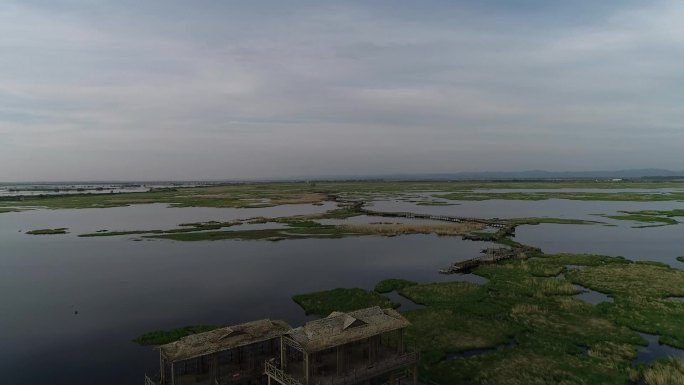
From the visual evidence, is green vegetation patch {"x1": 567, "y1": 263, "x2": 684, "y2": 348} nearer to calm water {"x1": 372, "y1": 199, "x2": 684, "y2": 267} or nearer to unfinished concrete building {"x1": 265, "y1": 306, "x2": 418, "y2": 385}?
calm water {"x1": 372, "y1": 199, "x2": 684, "y2": 267}

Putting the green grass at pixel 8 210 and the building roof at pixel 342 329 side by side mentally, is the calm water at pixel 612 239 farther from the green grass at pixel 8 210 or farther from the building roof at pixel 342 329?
the green grass at pixel 8 210

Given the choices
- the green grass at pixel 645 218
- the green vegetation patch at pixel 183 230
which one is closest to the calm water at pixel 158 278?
the green vegetation patch at pixel 183 230

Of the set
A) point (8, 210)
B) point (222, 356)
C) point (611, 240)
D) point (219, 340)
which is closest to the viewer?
point (219, 340)

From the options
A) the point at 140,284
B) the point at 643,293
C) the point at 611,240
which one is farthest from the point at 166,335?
the point at 611,240

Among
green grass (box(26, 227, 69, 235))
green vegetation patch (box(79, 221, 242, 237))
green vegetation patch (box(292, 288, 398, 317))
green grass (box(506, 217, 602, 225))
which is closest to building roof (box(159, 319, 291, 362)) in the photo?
green vegetation patch (box(292, 288, 398, 317))

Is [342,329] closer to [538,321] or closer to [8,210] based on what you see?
[538,321]

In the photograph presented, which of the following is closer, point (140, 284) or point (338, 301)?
point (338, 301)
